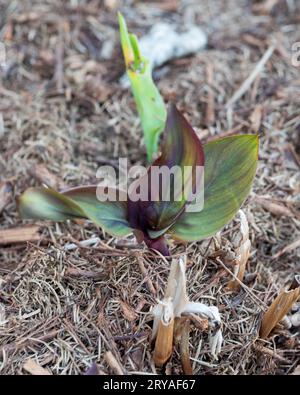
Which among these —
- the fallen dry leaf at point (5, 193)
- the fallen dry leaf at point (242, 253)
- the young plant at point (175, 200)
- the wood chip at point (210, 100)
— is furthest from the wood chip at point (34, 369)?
the wood chip at point (210, 100)

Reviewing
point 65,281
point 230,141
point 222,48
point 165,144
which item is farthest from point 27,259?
point 222,48

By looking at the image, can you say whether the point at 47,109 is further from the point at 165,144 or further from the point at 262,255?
the point at 262,255

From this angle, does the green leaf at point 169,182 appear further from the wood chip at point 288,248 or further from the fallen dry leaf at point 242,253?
the wood chip at point 288,248

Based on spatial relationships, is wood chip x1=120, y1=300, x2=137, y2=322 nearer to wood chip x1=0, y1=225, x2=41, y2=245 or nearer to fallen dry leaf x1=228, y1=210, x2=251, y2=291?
fallen dry leaf x1=228, y1=210, x2=251, y2=291

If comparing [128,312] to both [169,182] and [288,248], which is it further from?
[288,248]

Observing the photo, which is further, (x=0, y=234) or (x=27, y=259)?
(x=0, y=234)
